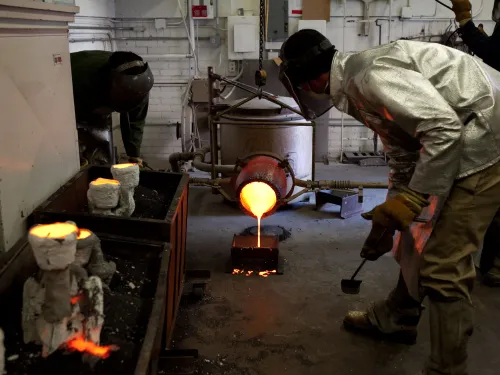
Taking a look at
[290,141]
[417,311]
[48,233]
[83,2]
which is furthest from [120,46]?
[48,233]

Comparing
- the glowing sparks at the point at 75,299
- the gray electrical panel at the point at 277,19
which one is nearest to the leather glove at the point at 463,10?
the gray electrical panel at the point at 277,19

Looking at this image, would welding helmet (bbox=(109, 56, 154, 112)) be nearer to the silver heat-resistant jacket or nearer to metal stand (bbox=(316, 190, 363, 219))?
the silver heat-resistant jacket

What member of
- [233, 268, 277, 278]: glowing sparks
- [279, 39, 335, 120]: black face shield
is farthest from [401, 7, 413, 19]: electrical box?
[279, 39, 335, 120]: black face shield

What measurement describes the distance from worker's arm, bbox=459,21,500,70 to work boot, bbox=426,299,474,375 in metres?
1.88

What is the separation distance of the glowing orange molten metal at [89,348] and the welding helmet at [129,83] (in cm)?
222

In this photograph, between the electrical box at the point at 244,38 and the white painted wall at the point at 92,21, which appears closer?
the white painted wall at the point at 92,21

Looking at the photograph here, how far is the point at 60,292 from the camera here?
1283mm

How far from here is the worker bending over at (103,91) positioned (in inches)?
130

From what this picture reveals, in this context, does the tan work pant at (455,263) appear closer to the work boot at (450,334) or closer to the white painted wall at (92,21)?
the work boot at (450,334)

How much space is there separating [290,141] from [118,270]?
109 inches

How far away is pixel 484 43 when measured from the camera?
318 centimetres

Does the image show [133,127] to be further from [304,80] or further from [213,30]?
[213,30]

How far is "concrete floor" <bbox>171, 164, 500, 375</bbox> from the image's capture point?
7.72ft

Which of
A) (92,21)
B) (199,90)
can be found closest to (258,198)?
(199,90)
